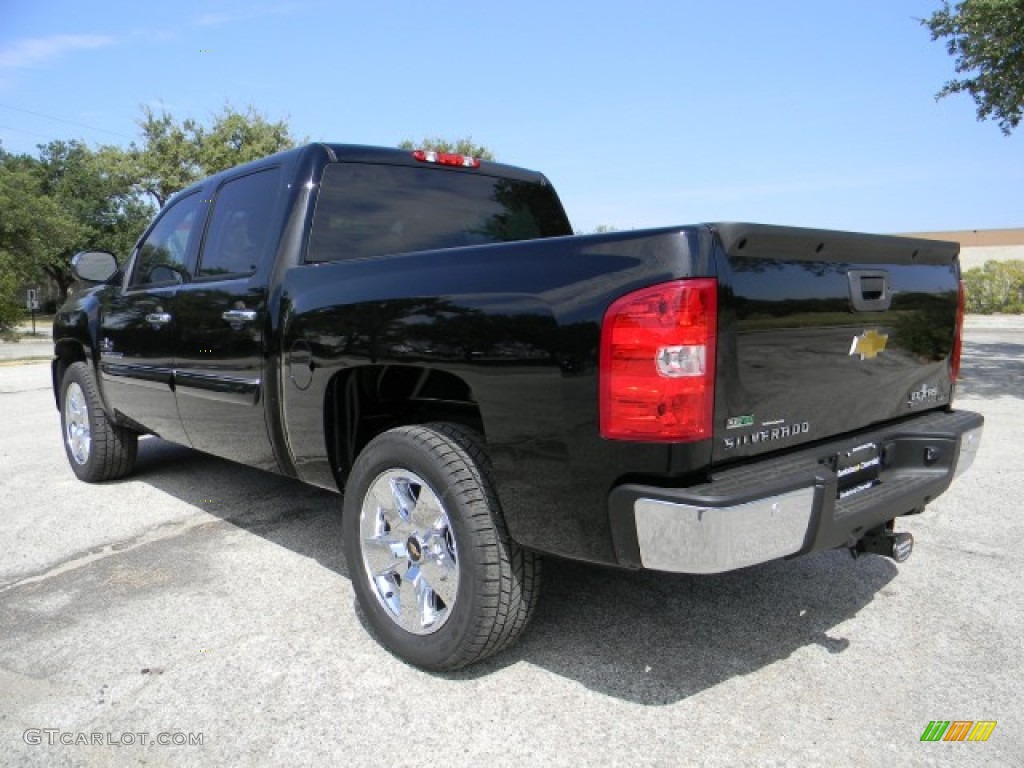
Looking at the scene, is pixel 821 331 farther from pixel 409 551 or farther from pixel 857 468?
pixel 409 551

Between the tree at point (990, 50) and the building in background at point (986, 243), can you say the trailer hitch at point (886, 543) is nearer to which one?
the tree at point (990, 50)

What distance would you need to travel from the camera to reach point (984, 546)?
13.1ft

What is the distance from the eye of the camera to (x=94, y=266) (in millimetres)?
5000

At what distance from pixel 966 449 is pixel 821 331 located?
1039 mm

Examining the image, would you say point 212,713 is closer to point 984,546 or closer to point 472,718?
point 472,718

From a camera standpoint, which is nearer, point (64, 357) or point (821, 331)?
point (821, 331)

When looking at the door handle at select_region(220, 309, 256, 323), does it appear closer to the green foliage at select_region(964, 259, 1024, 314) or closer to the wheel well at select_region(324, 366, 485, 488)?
the wheel well at select_region(324, 366, 485, 488)

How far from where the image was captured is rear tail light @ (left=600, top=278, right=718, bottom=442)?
2.14 m

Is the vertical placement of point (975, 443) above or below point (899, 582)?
above

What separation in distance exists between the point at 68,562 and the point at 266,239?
195cm

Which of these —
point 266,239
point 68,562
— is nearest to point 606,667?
point 266,239

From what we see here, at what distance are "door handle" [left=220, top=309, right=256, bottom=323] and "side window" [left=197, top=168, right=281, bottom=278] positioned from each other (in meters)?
0.19

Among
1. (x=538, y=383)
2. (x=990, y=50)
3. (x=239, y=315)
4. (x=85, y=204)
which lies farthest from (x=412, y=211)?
(x=85, y=204)

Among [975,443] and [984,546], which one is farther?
[984,546]
